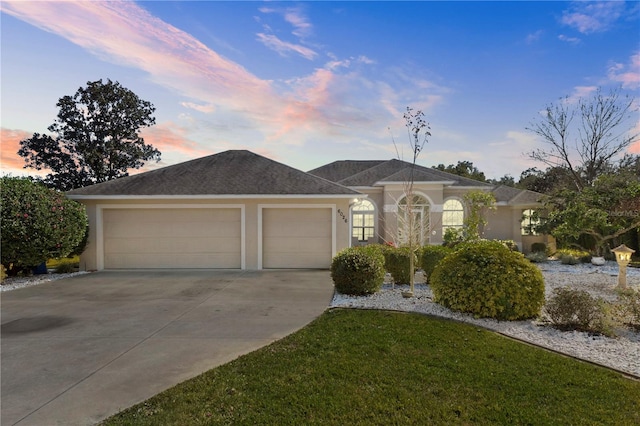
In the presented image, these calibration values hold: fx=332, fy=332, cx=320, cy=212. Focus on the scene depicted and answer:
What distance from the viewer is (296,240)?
12883 mm

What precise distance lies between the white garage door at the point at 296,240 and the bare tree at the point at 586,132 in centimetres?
1802

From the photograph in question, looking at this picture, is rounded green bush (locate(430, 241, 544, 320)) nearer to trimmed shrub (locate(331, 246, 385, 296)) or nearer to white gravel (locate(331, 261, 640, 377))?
white gravel (locate(331, 261, 640, 377))

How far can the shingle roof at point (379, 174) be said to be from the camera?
18.4 m

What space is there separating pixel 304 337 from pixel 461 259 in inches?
146

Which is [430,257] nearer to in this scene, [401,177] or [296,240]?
[296,240]

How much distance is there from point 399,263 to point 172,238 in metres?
8.64

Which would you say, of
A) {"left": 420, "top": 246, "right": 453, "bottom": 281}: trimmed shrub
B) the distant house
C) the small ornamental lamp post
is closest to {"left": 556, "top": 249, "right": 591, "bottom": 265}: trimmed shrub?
the small ornamental lamp post

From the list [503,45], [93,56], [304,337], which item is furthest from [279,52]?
[304,337]

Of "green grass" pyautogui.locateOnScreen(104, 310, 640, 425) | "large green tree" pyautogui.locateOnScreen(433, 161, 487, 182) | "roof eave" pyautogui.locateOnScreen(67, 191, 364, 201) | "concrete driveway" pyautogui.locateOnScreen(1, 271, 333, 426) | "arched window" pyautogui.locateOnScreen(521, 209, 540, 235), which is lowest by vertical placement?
"concrete driveway" pyautogui.locateOnScreen(1, 271, 333, 426)

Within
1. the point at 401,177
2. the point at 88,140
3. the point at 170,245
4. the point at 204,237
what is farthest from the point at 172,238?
the point at 88,140

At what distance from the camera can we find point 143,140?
28.4m

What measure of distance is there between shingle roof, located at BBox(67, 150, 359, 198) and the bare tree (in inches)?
692

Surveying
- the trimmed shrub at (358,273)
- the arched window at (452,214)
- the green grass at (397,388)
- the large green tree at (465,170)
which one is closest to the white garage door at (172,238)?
the trimmed shrub at (358,273)

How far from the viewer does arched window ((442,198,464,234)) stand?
19250 millimetres
